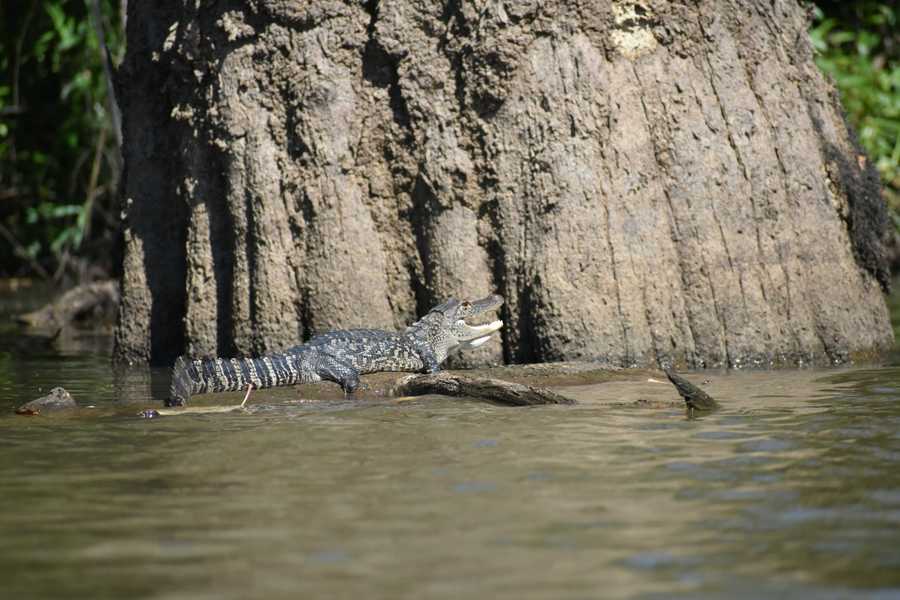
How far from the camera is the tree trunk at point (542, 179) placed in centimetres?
845

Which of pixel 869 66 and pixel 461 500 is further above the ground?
pixel 869 66

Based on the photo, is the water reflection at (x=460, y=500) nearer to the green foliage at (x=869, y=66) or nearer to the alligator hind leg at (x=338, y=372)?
the alligator hind leg at (x=338, y=372)

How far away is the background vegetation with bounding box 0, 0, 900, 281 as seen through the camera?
1908 centimetres

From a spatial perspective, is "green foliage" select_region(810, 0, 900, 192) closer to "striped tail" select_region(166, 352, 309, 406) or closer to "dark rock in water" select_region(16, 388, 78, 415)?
"striped tail" select_region(166, 352, 309, 406)

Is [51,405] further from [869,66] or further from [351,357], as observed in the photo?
[869,66]

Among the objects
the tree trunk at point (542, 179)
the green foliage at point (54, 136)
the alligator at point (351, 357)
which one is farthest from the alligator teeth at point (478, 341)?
the green foliage at point (54, 136)

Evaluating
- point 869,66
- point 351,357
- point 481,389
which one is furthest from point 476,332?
point 869,66

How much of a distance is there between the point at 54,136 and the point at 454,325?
1434 centimetres

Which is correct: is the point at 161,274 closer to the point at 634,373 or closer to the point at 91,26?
the point at 634,373

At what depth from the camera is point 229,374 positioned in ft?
25.5

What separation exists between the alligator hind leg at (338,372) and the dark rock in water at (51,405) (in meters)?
1.64

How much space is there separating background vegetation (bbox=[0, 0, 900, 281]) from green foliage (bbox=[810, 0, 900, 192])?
16mm

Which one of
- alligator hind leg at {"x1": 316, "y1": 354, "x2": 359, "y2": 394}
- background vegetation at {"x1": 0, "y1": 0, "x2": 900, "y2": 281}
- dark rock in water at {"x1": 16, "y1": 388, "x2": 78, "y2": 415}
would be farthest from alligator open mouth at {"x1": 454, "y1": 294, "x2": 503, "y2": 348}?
background vegetation at {"x1": 0, "y1": 0, "x2": 900, "y2": 281}

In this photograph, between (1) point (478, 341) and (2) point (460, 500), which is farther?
(1) point (478, 341)
